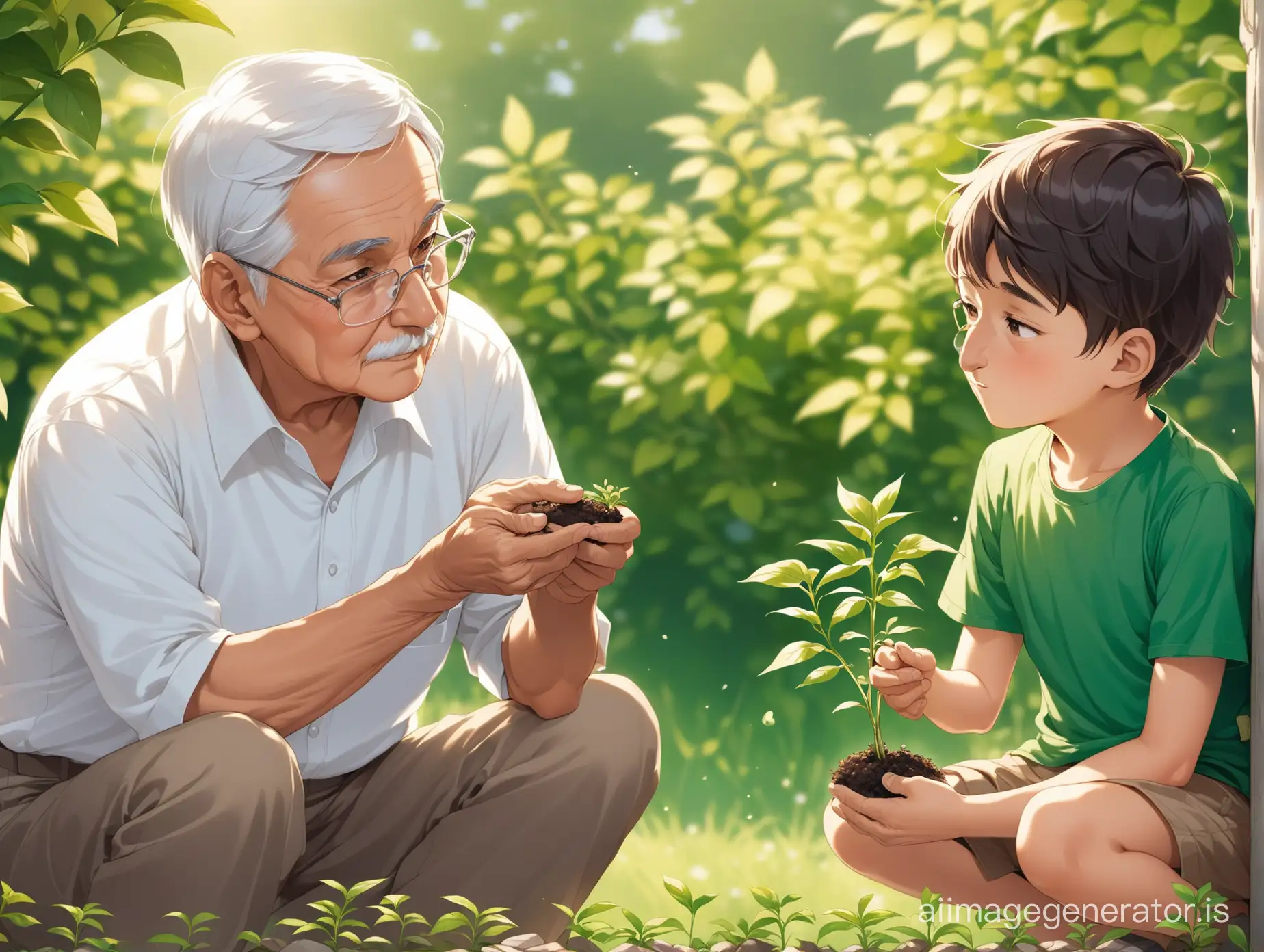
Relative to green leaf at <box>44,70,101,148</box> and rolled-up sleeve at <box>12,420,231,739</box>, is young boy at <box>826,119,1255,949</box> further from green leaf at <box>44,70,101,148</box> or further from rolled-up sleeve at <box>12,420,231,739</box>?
green leaf at <box>44,70,101,148</box>

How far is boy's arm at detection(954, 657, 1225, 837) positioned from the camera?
68.3 inches

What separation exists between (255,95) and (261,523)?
0.63 metres

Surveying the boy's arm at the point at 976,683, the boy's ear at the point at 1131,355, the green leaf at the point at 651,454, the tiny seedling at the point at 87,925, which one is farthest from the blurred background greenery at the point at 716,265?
the tiny seedling at the point at 87,925

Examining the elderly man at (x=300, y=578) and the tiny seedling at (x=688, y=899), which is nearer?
the elderly man at (x=300, y=578)

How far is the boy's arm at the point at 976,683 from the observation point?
190 centimetres

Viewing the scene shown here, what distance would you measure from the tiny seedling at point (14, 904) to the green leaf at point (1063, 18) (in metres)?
2.07

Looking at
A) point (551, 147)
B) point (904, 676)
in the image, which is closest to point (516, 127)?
point (551, 147)

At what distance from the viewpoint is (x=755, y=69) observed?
6.68 feet

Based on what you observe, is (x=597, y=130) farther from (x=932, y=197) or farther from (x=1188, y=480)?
(x=1188, y=480)

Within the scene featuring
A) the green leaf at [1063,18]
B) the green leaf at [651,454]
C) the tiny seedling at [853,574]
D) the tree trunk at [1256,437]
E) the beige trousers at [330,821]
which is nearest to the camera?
the beige trousers at [330,821]

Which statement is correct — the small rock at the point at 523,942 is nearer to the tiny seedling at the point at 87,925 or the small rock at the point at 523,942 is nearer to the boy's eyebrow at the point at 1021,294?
the tiny seedling at the point at 87,925

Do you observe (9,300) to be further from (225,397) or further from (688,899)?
(688,899)

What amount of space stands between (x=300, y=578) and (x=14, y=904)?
62 cm

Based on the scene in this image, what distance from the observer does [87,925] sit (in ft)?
5.69
